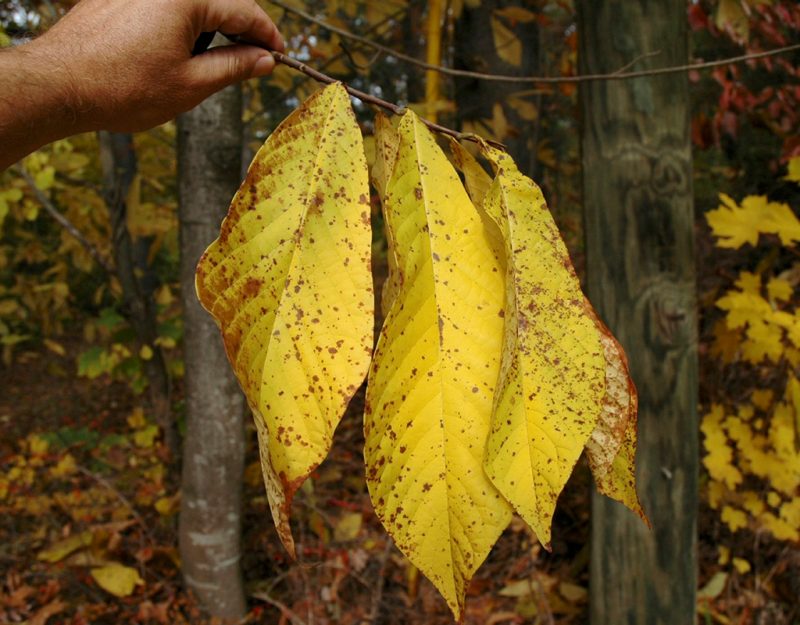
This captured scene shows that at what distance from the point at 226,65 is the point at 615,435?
18.6 inches

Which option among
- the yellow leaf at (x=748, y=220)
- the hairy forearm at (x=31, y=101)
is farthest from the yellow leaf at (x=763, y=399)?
the hairy forearm at (x=31, y=101)

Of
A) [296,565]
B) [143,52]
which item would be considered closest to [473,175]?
[143,52]

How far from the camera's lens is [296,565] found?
2.35m

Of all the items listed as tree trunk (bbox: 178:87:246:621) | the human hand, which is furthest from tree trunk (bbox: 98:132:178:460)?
the human hand

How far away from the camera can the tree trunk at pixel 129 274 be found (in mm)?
2424

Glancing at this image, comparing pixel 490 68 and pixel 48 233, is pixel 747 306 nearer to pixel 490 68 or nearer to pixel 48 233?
pixel 490 68

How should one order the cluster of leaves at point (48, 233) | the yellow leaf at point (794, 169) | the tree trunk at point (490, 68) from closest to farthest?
the yellow leaf at point (794, 169) → the cluster of leaves at point (48, 233) → the tree trunk at point (490, 68)

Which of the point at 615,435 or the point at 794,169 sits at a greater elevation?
the point at 794,169

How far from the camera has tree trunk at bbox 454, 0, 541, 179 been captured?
2.62m

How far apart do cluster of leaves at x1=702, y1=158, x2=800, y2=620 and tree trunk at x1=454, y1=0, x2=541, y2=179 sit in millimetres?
956

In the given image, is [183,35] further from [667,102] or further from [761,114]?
[761,114]

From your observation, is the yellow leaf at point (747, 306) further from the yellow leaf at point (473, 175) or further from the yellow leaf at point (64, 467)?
the yellow leaf at point (64, 467)

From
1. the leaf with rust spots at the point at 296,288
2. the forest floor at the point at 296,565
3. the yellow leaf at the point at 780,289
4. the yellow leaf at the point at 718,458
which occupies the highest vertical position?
the leaf with rust spots at the point at 296,288

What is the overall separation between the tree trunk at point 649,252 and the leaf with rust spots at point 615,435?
127 cm
